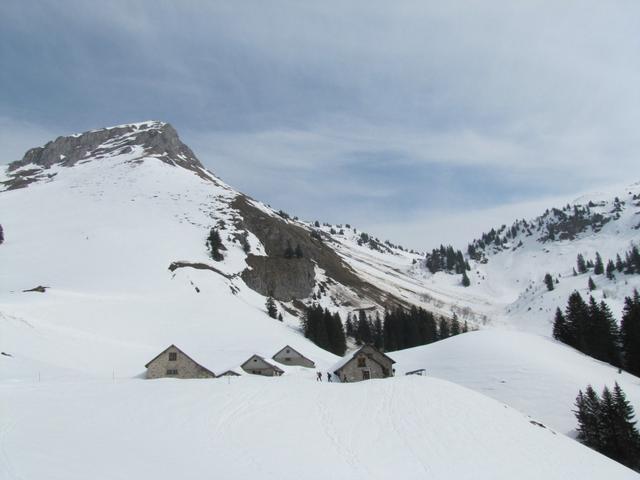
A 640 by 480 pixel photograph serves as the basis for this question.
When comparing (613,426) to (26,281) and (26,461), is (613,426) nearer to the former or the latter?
(26,461)

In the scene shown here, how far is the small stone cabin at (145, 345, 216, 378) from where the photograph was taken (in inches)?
2280

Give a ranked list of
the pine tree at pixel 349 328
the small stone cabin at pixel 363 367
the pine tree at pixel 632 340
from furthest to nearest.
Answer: the pine tree at pixel 349 328 → the pine tree at pixel 632 340 → the small stone cabin at pixel 363 367

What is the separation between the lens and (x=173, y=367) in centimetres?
5866

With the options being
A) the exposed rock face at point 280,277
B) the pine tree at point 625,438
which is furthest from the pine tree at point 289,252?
the pine tree at point 625,438

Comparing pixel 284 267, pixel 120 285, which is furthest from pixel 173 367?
pixel 284 267

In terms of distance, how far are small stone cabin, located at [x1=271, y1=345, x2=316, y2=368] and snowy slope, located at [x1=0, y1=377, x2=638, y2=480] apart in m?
37.4

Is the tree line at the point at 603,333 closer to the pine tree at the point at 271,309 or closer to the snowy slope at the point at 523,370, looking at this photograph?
the snowy slope at the point at 523,370

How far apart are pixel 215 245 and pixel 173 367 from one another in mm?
71799

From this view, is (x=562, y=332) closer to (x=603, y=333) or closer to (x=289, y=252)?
(x=603, y=333)

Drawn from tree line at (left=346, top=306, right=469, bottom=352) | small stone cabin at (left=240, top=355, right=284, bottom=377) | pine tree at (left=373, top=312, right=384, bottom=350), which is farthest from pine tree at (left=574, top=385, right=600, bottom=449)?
pine tree at (left=373, top=312, right=384, bottom=350)

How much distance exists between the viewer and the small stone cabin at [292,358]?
3098 inches

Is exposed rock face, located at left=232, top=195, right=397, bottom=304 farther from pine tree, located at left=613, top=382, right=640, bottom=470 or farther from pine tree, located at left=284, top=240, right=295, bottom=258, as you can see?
pine tree, located at left=613, top=382, right=640, bottom=470

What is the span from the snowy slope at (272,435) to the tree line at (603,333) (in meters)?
46.8

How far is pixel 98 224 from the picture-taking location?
428 ft
